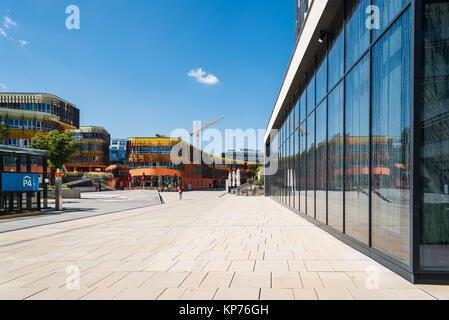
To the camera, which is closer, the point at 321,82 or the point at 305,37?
the point at 321,82

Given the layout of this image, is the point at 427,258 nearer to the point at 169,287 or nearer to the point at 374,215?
the point at 374,215

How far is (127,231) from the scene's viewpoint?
1076 centimetres

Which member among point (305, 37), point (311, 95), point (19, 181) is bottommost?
point (19, 181)

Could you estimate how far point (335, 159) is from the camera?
9.33m

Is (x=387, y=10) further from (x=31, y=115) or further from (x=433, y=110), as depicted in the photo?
(x=31, y=115)

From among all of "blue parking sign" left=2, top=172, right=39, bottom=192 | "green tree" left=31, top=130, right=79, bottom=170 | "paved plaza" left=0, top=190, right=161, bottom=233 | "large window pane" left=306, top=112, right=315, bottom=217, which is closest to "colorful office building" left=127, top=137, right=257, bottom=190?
"green tree" left=31, top=130, right=79, bottom=170

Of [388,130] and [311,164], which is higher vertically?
[388,130]

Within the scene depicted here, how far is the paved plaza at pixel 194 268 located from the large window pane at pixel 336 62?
4.80 m

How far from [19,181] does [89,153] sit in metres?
66.4

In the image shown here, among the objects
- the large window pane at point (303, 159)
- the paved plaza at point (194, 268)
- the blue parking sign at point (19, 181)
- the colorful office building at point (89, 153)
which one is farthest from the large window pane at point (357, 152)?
the colorful office building at point (89, 153)

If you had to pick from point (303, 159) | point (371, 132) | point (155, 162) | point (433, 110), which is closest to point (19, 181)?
point (303, 159)

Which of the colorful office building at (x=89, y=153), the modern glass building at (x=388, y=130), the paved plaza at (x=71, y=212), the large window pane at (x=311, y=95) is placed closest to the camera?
the modern glass building at (x=388, y=130)

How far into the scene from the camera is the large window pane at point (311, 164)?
1237cm

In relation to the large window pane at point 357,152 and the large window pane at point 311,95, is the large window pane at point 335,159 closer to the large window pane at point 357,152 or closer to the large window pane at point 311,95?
the large window pane at point 357,152
